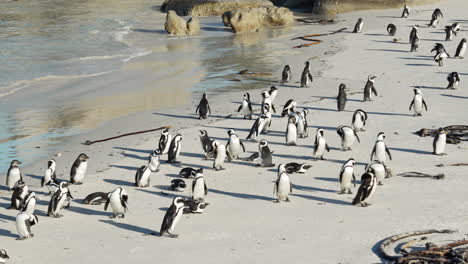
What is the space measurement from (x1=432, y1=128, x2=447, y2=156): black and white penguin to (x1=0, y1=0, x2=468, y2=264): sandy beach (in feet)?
0.93

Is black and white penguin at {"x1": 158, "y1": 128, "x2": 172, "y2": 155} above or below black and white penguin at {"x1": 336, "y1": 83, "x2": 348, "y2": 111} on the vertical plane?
below

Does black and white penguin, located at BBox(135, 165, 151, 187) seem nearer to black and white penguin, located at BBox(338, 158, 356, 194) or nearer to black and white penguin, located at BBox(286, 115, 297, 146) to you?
black and white penguin, located at BBox(338, 158, 356, 194)

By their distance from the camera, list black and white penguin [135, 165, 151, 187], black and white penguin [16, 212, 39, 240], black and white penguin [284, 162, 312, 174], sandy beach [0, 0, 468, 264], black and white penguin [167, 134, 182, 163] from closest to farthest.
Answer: sandy beach [0, 0, 468, 264] → black and white penguin [16, 212, 39, 240] → black and white penguin [135, 165, 151, 187] → black and white penguin [284, 162, 312, 174] → black and white penguin [167, 134, 182, 163]

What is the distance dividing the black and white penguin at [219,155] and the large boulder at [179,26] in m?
22.1

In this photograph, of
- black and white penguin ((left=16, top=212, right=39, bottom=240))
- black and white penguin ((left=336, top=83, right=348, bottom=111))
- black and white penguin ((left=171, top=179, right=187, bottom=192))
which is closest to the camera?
black and white penguin ((left=16, top=212, right=39, bottom=240))

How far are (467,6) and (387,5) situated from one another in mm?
3897

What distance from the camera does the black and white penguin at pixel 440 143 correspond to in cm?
1470

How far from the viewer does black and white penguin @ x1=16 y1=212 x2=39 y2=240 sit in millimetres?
11336

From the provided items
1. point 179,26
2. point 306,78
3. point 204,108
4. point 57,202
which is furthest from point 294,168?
point 179,26

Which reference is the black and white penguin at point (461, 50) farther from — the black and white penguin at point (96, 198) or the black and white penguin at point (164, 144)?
the black and white penguin at point (96, 198)

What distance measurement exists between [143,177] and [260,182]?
6.53 ft

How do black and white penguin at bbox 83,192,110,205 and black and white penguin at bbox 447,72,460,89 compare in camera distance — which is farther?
black and white penguin at bbox 447,72,460,89

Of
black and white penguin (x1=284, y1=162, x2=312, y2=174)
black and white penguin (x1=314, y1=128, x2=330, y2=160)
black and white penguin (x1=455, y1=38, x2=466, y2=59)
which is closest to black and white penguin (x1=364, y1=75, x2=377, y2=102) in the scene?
black and white penguin (x1=314, y1=128, x2=330, y2=160)

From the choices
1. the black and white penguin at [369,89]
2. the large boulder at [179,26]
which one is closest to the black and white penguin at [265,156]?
the black and white penguin at [369,89]
